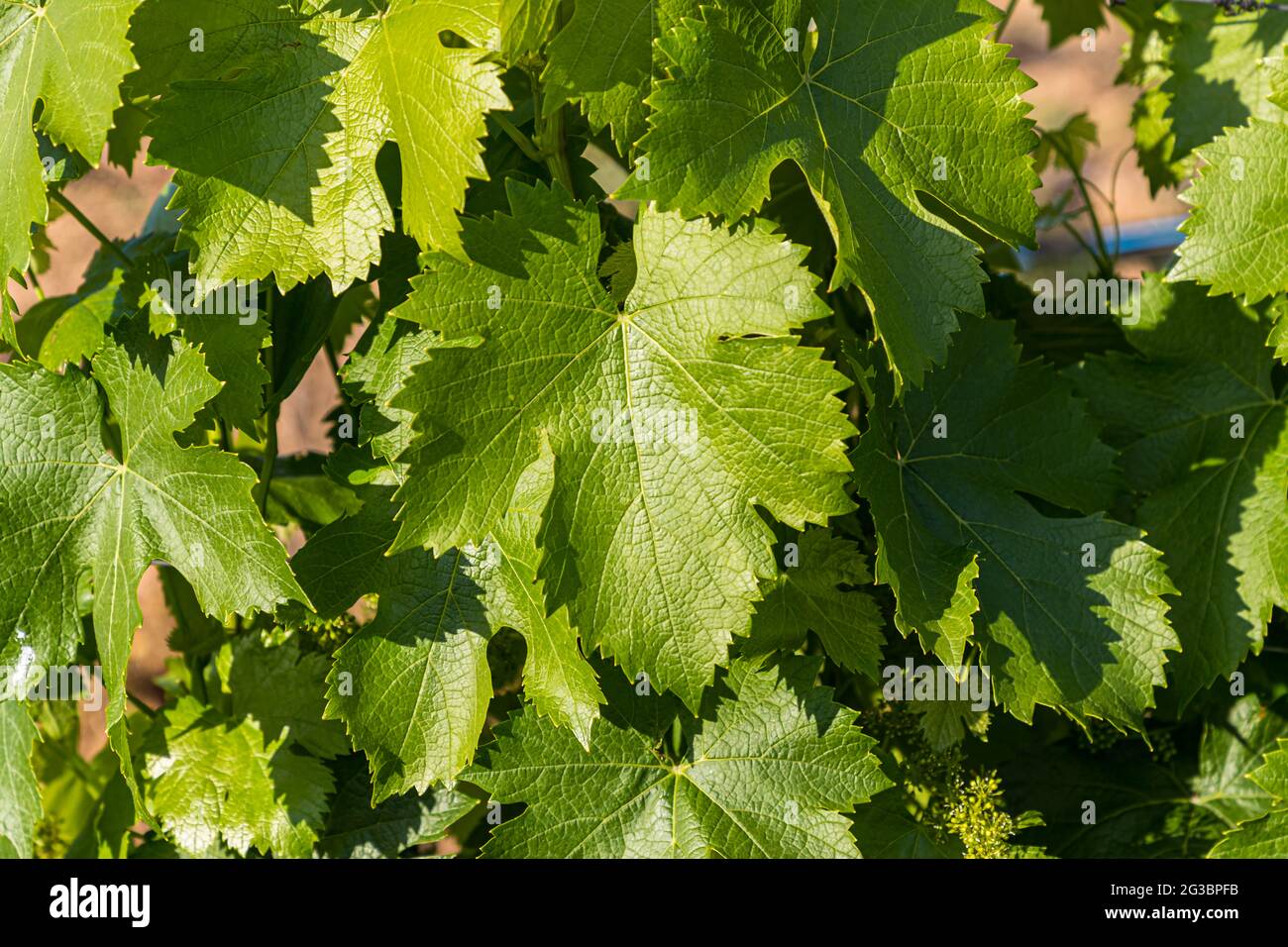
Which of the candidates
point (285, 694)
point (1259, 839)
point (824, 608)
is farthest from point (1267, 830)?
point (285, 694)

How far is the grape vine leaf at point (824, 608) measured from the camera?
145 cm

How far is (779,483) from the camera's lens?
4.07ft

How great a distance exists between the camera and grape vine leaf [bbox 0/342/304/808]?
1.32m

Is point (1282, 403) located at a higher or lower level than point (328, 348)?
lower

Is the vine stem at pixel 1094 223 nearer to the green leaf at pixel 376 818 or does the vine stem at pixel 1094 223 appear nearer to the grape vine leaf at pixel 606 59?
the grape vine leaf at pixel 606 59

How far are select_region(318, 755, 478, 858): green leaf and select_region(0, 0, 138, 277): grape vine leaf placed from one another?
849 millimetres

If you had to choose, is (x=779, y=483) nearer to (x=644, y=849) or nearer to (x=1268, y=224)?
(x=644, y=849)

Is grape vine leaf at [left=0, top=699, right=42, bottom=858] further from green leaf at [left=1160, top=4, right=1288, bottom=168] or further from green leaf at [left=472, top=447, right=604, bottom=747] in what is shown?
green leaf at [left=1160, top=4, right=1288, bottom=168]

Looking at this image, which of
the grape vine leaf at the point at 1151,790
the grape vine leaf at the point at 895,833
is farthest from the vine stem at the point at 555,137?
the grape vine leaf at the point at 1151,790

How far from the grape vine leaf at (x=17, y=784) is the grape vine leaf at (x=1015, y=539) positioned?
116 centimetres

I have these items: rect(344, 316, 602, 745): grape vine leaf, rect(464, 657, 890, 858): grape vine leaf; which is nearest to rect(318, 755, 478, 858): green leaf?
rect(464, 657, 890, 858): grape vine leaf

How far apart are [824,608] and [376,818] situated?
29.2 inches
